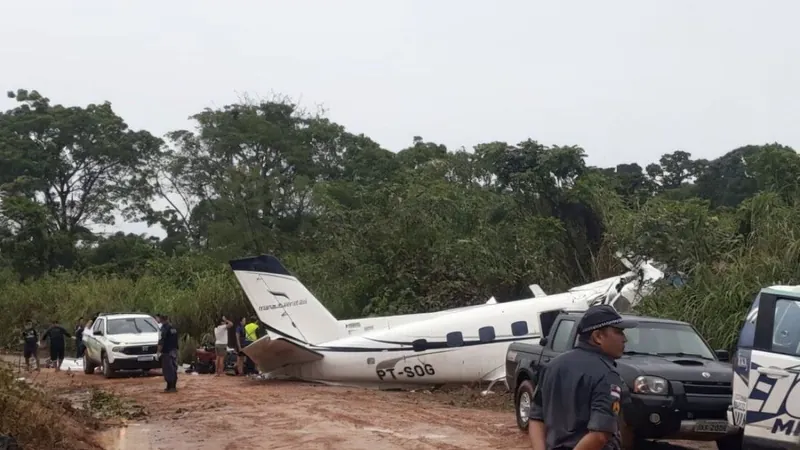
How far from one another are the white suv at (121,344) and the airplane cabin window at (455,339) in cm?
1012

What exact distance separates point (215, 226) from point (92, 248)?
1128cm

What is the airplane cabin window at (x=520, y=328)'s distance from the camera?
18938 mm

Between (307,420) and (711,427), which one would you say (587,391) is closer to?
(711,427)

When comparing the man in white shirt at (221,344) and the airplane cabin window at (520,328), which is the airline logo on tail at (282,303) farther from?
the airplane cabin window at (520,328)

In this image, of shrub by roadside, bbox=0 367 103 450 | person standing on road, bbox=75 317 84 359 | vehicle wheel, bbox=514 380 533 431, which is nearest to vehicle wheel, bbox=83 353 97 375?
person standing on road, bbox=75 317 84 359

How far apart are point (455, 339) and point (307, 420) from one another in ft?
16.6

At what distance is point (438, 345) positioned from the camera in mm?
19188

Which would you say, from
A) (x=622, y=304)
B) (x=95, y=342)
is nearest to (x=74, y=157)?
(x=95, y=342)

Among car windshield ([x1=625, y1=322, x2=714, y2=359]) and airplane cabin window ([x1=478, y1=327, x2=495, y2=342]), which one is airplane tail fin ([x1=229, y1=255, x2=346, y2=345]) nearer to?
airplane cabin window ([x1=478, y1=327, x2=495, y2=342])

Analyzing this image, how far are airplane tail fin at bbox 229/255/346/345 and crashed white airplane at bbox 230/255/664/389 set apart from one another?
52 centimetres

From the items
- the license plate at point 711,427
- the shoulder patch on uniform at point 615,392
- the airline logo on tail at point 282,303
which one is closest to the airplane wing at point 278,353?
the airline logo on tail at point 282,303

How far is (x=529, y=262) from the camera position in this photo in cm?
2552

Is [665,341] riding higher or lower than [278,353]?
lower

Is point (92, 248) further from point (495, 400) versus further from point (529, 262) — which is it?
point (495, 400)
